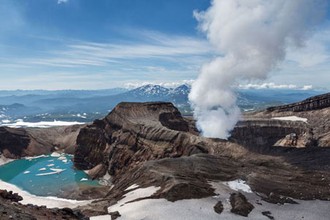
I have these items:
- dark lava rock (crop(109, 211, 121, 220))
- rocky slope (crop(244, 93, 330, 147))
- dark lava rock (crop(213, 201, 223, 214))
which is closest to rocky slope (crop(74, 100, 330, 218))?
rocky slope (crop(244, 93, 330, 147))

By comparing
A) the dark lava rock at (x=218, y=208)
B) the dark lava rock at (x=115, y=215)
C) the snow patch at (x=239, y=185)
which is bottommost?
the dark lava rock at (x=115, y=215)

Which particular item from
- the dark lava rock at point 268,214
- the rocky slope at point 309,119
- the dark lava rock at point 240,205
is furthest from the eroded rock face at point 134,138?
the dark lava rock at point 268,214

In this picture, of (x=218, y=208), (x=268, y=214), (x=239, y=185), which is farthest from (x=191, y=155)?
(x=268, y=214)

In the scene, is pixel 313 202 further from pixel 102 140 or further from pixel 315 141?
pixel 102 140

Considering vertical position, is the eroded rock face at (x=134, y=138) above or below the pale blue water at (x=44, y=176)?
above

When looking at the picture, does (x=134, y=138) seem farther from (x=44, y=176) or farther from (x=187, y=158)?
(x=187, y=158)

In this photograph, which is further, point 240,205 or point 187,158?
point 187,158

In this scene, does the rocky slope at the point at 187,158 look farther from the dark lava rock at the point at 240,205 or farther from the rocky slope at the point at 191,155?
the dark lava rock at the point at 240,205
